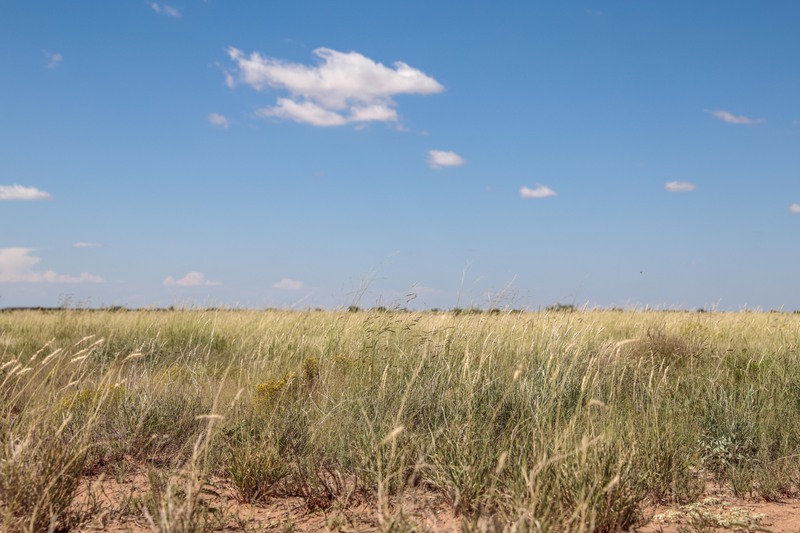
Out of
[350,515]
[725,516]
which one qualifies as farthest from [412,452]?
[725,516]

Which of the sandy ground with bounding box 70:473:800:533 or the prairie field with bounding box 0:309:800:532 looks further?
the sandy ground with bounding box 70:473:800:533

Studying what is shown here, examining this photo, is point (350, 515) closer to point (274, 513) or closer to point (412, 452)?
point (274, 513)

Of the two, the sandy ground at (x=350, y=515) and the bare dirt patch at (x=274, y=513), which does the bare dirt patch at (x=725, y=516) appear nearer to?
the sandy ground at (x=350, y=515)

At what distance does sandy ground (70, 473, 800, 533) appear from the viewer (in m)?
3.43

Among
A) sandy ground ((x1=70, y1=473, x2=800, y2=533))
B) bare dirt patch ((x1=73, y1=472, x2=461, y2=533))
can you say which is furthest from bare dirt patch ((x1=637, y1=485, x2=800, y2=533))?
bare dirt patch ((x1=73, y1=472, x2=461, y2=533))

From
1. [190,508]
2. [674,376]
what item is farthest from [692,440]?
[190,508]

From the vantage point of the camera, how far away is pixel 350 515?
3545mm

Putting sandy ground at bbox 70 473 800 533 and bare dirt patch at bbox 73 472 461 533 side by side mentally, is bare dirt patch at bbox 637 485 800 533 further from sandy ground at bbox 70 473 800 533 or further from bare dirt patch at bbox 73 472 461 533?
bare dirt patch at bbox 73 472 461 533

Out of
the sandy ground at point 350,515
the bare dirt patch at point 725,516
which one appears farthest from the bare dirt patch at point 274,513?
the bare dirt patch at point 725,516

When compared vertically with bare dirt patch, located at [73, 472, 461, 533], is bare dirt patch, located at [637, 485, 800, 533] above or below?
above

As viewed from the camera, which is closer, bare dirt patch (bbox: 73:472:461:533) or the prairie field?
the prairie field

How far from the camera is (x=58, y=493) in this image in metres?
3.40

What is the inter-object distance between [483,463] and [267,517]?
1.27 meters

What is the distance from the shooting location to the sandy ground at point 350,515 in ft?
11.2
